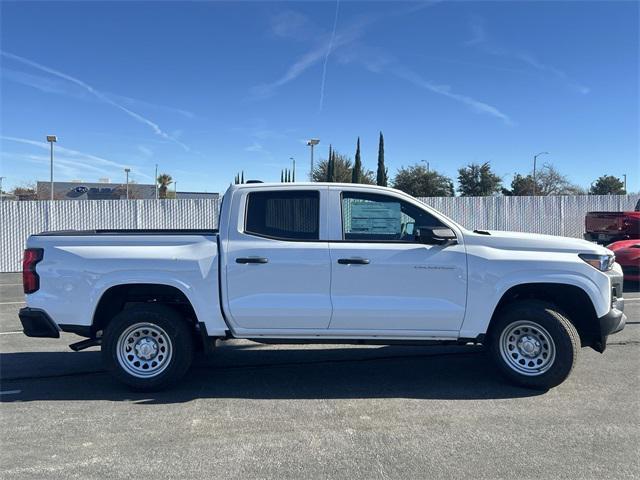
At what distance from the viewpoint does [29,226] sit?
17.8 meters

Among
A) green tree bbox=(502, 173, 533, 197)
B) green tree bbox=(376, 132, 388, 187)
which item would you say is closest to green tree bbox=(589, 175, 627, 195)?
green tree bbox=(502, 173, 533, 197)

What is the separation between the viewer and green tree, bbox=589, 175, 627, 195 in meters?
70.2

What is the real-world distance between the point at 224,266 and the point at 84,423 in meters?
1.82

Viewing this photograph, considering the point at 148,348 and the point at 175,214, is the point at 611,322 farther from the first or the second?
the point at 175,214

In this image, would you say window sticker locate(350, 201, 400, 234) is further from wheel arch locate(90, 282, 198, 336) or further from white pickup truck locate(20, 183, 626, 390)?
wheel arch locate(90, 282, 198, 336)

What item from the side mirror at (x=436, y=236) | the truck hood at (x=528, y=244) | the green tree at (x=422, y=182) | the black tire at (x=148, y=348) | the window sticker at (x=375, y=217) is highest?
the green tree at (x=422, y=182)

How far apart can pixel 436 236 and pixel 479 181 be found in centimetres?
5397

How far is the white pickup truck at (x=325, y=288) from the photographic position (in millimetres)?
5074

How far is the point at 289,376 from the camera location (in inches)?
227

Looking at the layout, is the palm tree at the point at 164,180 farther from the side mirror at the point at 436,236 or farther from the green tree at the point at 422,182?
the side mirror at the point at 436,236

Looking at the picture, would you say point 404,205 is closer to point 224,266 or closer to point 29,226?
point 224,266

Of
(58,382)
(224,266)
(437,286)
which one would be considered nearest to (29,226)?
(58,382)

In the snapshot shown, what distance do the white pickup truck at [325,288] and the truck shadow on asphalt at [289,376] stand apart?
0.38 metres

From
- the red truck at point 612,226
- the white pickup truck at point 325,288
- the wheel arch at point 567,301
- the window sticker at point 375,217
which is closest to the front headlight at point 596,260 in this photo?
the white pickup truck at point 325,288
